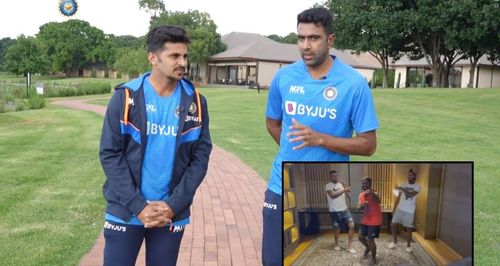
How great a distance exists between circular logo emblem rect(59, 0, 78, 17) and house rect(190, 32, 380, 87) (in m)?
30.1

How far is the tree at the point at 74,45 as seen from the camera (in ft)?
278

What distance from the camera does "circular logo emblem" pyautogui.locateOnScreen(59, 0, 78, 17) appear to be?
22.9 metres

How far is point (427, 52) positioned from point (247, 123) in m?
26.3

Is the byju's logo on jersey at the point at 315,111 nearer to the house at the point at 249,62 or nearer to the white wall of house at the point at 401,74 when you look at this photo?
the house at the point at 249,62

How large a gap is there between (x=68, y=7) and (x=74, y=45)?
64.3 metres

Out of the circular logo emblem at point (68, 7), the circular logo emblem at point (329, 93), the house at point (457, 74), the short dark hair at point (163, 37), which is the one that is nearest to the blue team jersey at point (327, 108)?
the circular logo emblem at point (329, 93)

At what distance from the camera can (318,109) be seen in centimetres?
297

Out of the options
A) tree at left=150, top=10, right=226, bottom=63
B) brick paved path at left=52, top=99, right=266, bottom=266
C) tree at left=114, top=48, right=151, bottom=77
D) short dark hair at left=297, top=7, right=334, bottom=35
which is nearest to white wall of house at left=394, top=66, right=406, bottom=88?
tree at left=150, top=10, right=226, bottom=63

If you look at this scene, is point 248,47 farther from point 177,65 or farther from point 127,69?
point 177,65

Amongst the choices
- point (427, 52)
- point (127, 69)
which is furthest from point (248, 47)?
point (427, 52)

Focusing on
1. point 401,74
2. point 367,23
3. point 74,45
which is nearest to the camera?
point 367,23

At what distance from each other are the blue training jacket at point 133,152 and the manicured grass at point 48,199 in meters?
2.39

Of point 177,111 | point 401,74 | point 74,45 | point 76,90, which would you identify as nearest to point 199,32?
point 76,90

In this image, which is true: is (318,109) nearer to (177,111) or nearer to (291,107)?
(291,107)
